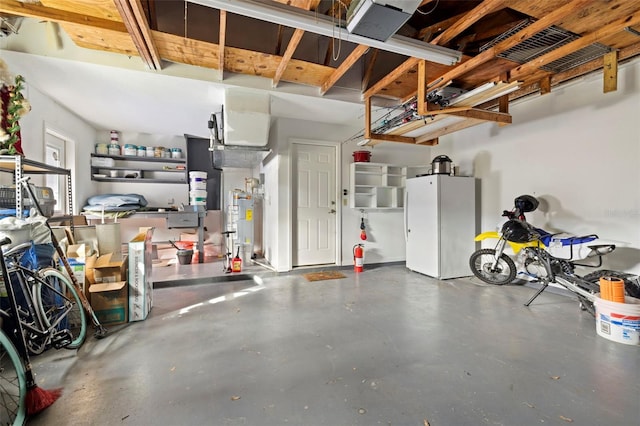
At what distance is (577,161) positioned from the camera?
3.34 m

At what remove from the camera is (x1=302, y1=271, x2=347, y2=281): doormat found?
419 cm

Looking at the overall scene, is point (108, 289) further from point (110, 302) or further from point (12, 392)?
point (12, 392)

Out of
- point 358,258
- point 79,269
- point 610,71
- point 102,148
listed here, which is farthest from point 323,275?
point 102,148

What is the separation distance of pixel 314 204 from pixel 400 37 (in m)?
2.90

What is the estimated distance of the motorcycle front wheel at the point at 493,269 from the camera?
3.74m

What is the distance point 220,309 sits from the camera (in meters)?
2.97

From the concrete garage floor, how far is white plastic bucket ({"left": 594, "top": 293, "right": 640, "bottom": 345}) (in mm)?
81

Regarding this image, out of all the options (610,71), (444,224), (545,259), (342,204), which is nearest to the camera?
(610,71)

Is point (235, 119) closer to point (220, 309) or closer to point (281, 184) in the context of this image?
point (281, 184)

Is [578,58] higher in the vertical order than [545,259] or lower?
higher

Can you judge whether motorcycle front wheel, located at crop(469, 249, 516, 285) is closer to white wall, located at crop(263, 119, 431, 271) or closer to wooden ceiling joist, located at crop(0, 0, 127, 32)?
white wall, located at crop(263, 119, 431, 271)

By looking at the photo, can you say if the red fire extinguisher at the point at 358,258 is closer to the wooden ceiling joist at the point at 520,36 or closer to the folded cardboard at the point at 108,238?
the wooden ceiling joist at the point at 520,36

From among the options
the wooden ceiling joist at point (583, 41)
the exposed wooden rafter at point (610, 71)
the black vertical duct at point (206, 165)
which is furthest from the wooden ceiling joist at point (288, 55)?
the black vertical duct at point (206, 165)

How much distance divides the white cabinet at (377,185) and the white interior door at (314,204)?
0.42 m
